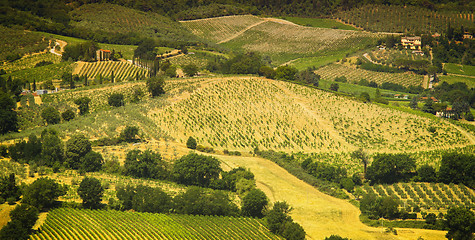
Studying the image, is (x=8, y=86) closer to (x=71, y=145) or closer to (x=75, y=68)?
(x=75, y=68)

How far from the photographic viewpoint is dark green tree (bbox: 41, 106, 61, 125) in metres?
110

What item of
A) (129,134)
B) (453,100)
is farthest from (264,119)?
(453,100)

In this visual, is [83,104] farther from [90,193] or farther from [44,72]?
[90,193]

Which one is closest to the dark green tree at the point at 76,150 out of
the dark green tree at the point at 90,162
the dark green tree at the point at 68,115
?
the dark green tree at the point at 90,162

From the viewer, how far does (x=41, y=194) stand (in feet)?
241

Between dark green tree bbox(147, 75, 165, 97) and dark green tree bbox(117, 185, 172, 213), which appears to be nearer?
dark green tree bbox(117, 185, 172, 213)

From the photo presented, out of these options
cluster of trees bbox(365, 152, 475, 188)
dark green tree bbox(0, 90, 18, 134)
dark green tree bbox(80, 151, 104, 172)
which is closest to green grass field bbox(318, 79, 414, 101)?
cluster of trees bbox(365, 152, 475, 188)

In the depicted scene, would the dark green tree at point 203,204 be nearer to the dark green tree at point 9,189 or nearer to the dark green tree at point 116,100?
the dark green tree at point 9,189

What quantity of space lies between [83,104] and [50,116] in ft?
29.7

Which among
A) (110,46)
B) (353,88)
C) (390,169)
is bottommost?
(353,88)

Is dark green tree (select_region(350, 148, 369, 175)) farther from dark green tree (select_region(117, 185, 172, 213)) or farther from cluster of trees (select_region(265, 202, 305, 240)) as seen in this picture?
dark green tree (select_region(117, 185, 172, 213))

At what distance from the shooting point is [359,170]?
100 metres

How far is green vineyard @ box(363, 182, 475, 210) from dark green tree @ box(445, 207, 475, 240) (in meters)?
10.6

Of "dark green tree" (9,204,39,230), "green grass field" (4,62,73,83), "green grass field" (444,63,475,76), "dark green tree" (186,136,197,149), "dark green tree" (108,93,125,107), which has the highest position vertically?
"green grass field" (4,62,73,83)
